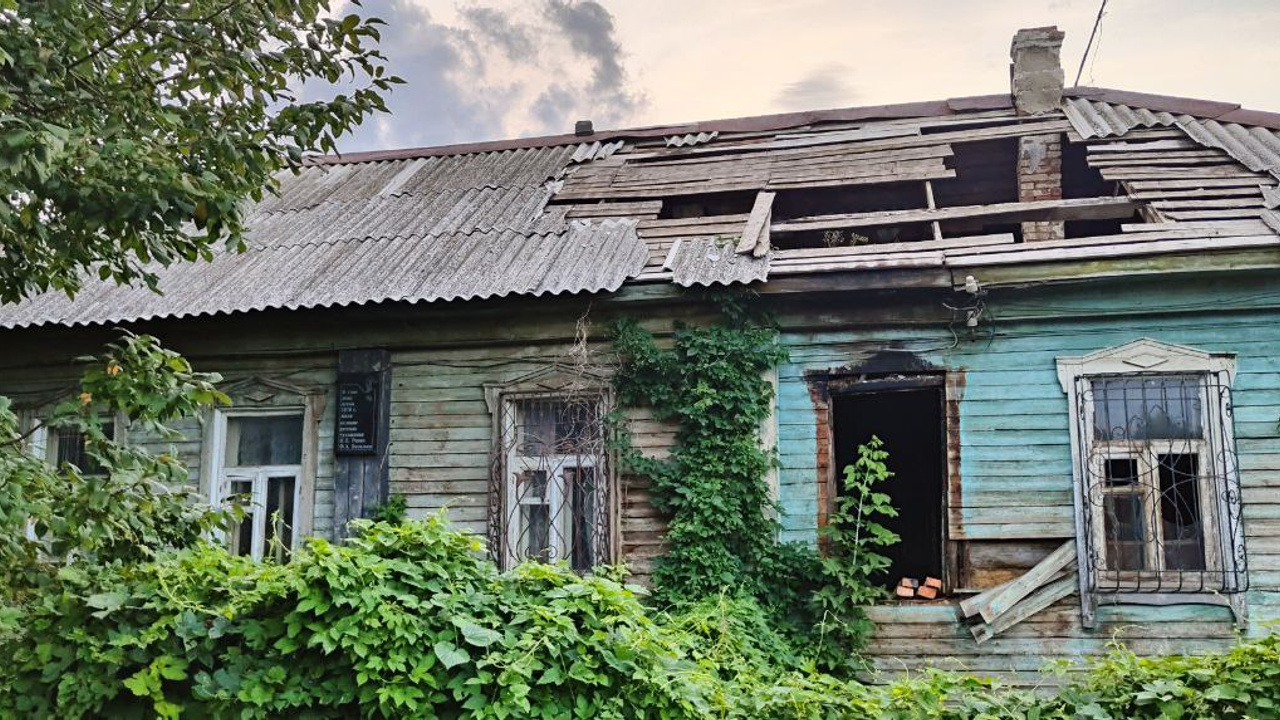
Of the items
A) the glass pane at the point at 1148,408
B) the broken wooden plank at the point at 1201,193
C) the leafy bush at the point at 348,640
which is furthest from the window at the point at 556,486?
the broken wooden plank at the point at 1201,193

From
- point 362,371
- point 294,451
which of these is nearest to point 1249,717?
point 362,371

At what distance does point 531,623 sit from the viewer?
192 inches

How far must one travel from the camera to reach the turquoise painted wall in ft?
24.3

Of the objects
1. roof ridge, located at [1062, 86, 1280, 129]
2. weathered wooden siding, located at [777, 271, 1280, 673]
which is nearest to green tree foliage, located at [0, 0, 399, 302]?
weathered wooden siding, located at [777, 271, 1280, 673]

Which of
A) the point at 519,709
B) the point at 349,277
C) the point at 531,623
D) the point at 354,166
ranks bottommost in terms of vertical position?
the point at 519,709

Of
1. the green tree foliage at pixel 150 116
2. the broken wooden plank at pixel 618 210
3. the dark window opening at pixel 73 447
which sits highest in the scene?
the broken wooden plank at pixel 618 210

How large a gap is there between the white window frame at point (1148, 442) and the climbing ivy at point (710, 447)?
2159 millimetres

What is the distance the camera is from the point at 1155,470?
7512 millimetres

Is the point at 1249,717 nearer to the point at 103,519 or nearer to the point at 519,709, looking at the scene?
the point at 519,709

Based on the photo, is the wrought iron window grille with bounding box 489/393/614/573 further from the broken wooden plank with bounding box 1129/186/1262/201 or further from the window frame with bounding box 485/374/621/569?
the broken wooden plank with bounding box 1129/186/1262/201

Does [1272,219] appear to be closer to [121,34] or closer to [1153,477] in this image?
[1153,477]

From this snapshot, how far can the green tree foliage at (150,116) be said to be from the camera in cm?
445

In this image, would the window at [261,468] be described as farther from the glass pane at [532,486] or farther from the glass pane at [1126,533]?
the glass pane at [1126,533]

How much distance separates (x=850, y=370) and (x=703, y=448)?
1273 mm
